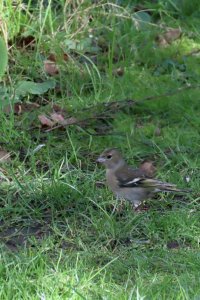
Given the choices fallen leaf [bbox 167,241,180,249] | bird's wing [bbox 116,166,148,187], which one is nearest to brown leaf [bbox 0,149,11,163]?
bird's wing [bbox 116,166,148,187]

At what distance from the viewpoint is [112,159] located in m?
6.87

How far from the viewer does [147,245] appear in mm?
6062

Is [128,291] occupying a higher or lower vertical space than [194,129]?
higher

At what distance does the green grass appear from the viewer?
5.51m

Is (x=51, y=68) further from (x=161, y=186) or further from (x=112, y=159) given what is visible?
(x=161, y=186)

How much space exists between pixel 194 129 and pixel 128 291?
2838 millimetres

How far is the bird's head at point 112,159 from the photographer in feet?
22.5

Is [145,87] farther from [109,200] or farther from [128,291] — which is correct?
[128,291]

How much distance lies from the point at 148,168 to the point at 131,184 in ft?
1.79

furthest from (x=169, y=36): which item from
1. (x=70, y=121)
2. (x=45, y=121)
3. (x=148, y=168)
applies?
(x=148, y=168)

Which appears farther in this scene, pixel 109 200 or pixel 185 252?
pixel 109 200

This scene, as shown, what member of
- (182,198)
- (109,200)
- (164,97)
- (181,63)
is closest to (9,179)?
(109,200)

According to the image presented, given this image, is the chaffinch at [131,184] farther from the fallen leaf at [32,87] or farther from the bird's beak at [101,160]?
the fallen leaf at [32,87]

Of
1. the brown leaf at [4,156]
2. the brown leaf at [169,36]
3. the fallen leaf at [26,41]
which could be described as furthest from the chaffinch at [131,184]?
the brown leaf at [169,36]
